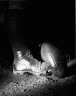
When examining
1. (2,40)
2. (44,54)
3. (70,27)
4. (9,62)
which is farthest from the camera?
(70,27)

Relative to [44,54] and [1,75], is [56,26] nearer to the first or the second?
[44,54]

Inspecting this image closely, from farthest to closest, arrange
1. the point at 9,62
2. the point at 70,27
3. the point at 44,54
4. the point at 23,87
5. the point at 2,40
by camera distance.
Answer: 1. the point at 70,27
2. the point at 2,40
3. the point at 9,62
4. the point at 44,54
5. the point at 23,87

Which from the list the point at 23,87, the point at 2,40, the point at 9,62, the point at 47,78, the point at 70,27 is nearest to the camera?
the point at 23,87

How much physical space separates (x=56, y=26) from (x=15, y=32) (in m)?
1.24

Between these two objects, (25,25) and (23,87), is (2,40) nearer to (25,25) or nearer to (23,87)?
(25,25)

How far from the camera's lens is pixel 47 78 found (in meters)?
2.18

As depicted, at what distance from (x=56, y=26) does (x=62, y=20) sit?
156mm

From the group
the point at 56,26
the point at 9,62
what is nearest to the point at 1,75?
the point at 9,62

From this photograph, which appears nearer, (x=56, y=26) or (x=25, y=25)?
(x=25, y=25)

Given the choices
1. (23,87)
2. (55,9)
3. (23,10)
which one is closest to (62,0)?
(55,9)

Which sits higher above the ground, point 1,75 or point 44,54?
point 44,54

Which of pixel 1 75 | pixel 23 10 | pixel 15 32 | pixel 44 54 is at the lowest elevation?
pixel 1 75

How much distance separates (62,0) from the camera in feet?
11.4

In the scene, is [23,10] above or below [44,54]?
above
